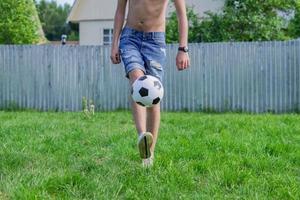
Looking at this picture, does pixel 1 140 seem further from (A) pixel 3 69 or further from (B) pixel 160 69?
(A) pixel 3 69

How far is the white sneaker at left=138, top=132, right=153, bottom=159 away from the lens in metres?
3.94

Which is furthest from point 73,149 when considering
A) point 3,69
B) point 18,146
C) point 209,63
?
point 3,69

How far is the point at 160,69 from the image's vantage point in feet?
14.2

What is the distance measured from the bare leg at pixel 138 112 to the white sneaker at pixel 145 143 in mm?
144

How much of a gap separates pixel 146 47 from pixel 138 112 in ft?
1.75

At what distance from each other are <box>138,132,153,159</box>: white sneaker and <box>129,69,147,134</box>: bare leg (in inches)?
5.7

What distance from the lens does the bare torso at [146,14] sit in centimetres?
430

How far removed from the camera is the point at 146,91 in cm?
395

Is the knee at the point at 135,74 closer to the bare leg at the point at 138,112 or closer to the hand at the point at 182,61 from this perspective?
the bare leg at the point at 138,112

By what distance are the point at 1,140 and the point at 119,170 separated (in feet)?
6.75

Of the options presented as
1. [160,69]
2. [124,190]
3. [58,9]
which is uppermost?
[58,9]

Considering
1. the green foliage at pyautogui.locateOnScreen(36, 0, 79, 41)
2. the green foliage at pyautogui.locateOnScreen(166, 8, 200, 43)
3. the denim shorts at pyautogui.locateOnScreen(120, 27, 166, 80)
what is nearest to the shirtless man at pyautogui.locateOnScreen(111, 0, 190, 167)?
the denim shorts at pyautogui.locateOnScreen(120, 27, 166, 80)

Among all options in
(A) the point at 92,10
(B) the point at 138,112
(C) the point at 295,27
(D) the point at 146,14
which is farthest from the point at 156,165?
(A) the point at 92,10

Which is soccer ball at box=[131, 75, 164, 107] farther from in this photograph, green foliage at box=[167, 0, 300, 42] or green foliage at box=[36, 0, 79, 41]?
green foliage at box=[36, 0, 79, 41]
